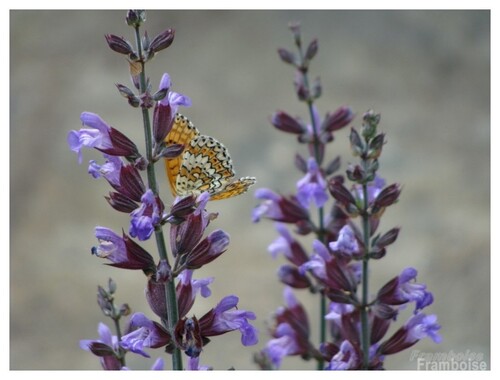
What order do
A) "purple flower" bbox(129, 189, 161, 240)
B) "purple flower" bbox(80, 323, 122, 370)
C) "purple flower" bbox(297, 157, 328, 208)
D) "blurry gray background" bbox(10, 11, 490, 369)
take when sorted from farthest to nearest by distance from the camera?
"blurry gray background" bbox(10, 11, 490, 369)
"purple flower" bbox(297, 157, 328, 208)
"purple flower" bbox(80, 323, 122, 370)
"purple flower" bbox(129, 189, 161, 240)

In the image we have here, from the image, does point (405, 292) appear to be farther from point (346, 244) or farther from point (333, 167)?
point (333, 167)

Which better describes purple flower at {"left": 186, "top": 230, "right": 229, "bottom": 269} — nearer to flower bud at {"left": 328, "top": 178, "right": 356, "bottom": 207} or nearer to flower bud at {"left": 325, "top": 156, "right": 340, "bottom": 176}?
flower bud at {"left": 328, "top": 178, "right": 356, "bottom": 207}

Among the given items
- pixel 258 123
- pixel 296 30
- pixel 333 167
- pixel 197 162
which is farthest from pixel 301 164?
pixel 258 123

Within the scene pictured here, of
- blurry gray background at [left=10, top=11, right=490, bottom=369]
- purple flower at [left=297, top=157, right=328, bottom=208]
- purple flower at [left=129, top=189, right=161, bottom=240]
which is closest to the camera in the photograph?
purple flower at [left=129, top=189, right=161, bottom=240]

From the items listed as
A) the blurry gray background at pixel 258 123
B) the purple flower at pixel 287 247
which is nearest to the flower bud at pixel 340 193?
the purple flower at pixel 287 247

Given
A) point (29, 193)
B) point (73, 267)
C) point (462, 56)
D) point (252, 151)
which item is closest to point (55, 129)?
point (29, 193)

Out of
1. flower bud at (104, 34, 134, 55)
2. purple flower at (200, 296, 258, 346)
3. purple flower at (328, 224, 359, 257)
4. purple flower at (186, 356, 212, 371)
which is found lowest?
purple flower at (186, 356, 212, 371)

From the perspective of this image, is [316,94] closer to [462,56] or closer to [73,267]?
[73,267]

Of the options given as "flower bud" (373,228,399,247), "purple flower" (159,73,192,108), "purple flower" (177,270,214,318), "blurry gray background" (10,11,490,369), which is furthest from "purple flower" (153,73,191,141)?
"blurry gray background" (10,11,490,369)
